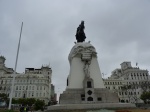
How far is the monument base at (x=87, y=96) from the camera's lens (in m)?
26.9

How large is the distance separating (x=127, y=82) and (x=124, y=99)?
9999 millimetres

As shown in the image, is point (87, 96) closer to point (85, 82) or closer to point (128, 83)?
point (85, 82)

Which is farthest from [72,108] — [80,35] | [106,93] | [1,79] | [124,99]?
[1,79]

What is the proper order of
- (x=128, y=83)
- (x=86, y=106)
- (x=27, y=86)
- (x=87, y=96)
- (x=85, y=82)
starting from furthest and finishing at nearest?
(x=128, y=83), (x=27, y=86), (x=85, y=82), (x=87, y=96), (x=86, y=106)

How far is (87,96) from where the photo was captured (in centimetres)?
2733

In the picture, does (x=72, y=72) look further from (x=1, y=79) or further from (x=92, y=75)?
(x=1, y=79)

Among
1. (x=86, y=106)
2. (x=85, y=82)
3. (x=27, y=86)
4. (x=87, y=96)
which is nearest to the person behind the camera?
(x=86, y=106)

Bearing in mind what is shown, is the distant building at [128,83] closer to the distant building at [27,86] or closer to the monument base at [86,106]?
the distant building at [27,86]

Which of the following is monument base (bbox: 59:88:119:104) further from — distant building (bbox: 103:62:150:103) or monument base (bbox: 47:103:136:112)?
distant building (bbox: 103:62:150:103)

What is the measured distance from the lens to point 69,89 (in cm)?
2808

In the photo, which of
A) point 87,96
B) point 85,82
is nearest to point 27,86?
point 85,82

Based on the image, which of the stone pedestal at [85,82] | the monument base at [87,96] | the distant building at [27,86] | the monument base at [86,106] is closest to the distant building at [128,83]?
the distant building at [27,86]

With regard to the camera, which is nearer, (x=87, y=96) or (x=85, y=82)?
(x=87, y=96)

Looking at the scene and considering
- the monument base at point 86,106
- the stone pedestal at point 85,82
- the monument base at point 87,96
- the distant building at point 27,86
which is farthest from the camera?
the distant building at point 27,86
